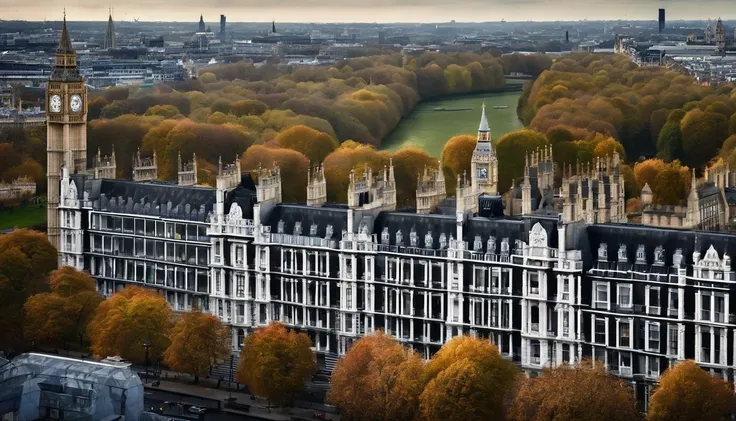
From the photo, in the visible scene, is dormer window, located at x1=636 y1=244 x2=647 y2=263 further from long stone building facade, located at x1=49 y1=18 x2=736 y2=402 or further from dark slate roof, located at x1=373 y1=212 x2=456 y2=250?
dark slate roof, located at x1=373 y1=212 x2=456 y2=250

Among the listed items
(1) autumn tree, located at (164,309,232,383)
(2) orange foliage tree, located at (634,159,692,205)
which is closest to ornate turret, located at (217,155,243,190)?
(1) autumn tree, located at (164,309,232,383)

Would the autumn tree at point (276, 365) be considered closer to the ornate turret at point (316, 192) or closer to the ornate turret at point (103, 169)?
the ornate turret at point (316, 192)

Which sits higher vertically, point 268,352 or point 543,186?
point 543,186

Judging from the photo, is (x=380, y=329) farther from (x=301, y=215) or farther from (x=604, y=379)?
(x=604, y=379)

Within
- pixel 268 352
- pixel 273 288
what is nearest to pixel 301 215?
pixel 273 288

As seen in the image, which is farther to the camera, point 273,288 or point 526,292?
point 273,288
